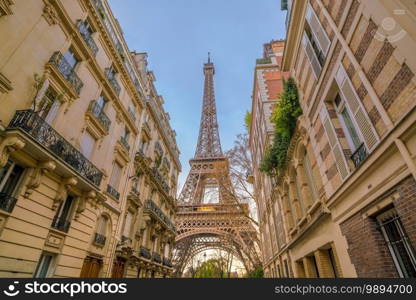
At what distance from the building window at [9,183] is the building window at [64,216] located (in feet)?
6.88

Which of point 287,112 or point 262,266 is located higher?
point 287,112

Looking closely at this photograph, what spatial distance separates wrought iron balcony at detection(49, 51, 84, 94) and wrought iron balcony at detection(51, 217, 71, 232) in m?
Result: 5.64

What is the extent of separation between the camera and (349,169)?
577 cm

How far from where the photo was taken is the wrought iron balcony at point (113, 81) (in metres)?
12.7

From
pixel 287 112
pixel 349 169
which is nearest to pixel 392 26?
pixel 349 169

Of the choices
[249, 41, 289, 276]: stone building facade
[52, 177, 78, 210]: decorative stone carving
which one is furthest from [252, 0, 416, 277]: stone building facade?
[52, 177, 78, 210]: decorative stone carving

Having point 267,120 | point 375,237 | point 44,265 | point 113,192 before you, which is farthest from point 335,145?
point 113,192

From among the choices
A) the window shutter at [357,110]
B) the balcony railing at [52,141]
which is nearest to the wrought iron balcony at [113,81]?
the balcony railing at [52,141]

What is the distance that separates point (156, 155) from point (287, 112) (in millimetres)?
13658

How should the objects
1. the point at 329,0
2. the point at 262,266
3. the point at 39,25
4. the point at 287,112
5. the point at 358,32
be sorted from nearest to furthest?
1. the point at 358,32
2. the point at 329,0
3. the point at 39,25
4. the point at 287,112
5. the point at 262,266

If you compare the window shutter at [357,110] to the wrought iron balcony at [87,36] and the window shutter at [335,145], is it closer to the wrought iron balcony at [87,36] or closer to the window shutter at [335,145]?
the window shutter at [335,145]

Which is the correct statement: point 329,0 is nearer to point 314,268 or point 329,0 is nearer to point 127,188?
point 314,268

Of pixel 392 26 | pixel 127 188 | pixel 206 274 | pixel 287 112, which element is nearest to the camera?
pixel 392 26

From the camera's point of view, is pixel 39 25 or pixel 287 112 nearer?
pixel 39 25
